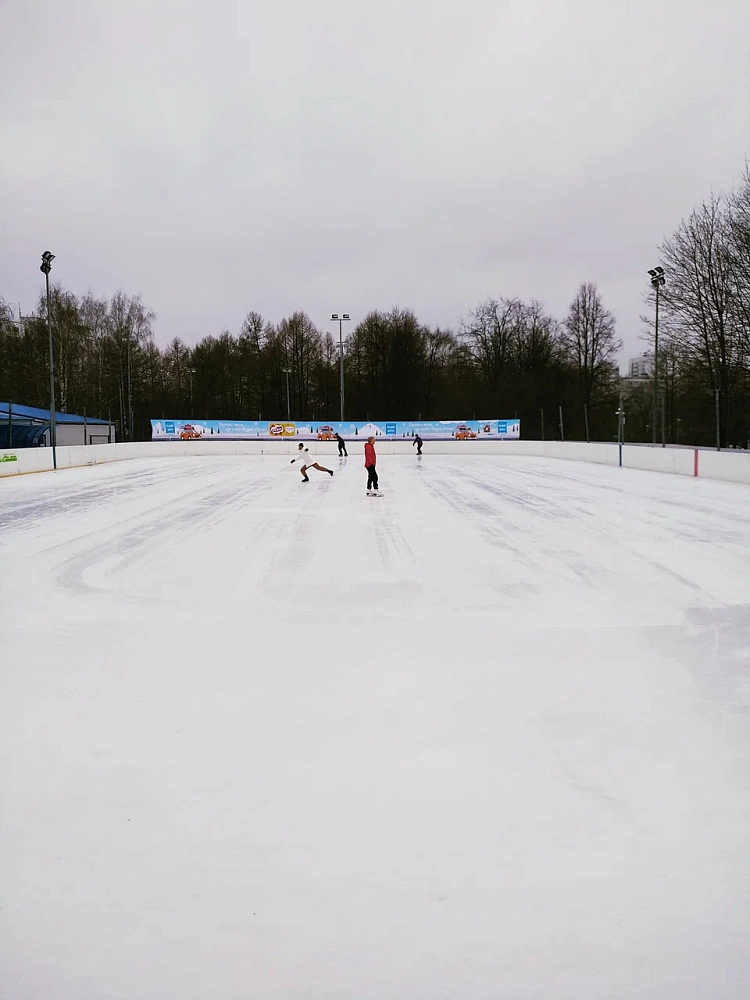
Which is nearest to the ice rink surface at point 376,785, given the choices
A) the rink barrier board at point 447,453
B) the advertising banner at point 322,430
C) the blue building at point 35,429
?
the rink barrier board at point 447,453

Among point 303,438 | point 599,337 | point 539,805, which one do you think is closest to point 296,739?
point 539,805

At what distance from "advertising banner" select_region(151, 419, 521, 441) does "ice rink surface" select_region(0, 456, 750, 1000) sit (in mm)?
41578

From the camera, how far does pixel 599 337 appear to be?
6294 cm

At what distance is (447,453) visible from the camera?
48188 mm

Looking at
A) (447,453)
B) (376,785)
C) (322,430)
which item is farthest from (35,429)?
(376,785)

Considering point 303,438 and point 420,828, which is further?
point 303,438

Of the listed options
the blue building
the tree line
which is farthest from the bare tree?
the blue building

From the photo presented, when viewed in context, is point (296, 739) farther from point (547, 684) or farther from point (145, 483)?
point (145, 483)

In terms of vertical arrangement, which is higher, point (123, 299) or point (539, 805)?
point (123, 299)

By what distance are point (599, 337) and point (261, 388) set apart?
103 ft

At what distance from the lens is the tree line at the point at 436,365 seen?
3928cm

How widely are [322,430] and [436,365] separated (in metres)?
25.8

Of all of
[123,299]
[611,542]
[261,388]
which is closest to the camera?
[611,542]

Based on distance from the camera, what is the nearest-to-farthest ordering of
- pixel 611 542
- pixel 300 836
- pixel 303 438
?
pixel 300 836 → pixel 611 542 → pixel 303 438
